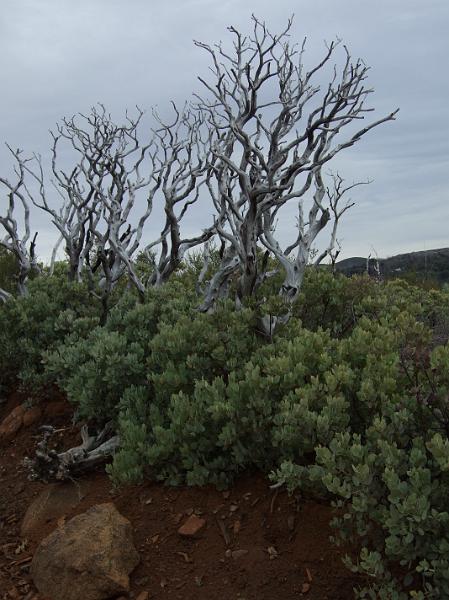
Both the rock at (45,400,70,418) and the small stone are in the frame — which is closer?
the small stone

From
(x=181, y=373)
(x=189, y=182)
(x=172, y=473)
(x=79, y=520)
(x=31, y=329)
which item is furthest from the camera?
(x=189, y=182)

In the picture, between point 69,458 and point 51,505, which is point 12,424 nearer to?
point 69,458

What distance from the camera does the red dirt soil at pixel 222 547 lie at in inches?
138

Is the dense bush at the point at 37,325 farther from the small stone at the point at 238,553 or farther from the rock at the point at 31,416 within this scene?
the small stone at the point at 238,553

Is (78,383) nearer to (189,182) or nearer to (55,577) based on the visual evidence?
(55,577)

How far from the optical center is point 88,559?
12.2 ft

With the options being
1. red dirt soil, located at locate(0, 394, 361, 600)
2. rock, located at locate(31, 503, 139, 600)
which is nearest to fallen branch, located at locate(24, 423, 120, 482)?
red dirt soil, located at locate(0, 394, 361, 600)

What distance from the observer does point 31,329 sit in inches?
282

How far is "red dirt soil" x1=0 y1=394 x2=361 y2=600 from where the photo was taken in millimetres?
3506

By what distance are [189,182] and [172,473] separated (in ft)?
20.9

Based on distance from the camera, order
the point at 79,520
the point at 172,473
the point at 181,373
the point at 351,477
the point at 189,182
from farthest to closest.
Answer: the point at 189,182 < the point at 181,373 < the point at 172,473 < the point at 79,520 < the point at 351,477

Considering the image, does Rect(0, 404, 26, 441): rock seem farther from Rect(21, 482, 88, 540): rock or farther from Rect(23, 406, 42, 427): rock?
Rect(21, 482, 88, 540): rock

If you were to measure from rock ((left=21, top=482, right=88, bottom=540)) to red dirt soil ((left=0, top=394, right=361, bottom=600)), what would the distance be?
5 cm

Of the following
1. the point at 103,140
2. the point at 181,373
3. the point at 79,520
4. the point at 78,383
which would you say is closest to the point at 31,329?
the point at 78,383
